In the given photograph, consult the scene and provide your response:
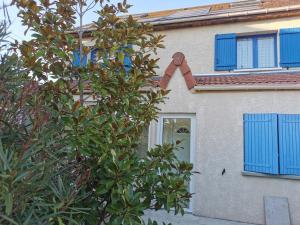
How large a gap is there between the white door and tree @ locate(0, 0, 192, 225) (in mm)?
5095

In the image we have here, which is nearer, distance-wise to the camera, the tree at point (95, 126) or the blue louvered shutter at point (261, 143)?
the tree at point (95, 126)

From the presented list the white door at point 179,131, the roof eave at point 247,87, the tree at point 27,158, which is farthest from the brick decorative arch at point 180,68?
the tree at point 27,158

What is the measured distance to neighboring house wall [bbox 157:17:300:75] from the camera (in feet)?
39.1

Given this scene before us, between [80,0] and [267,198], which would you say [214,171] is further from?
[80,0]

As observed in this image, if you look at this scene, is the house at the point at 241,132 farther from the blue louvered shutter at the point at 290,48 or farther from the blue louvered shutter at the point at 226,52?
the blue louvered shutter at the point at 226,52

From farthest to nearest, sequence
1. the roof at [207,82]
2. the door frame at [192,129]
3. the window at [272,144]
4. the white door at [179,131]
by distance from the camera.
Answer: the white door at [179,131] < the door frame at [192,129] < the roof at [207,82] < the window at [272,144]

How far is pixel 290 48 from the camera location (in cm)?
1125

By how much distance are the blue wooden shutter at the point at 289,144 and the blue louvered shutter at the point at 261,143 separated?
18cm

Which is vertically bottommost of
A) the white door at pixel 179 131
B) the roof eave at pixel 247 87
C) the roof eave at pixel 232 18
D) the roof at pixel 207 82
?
the white door at pixel 179 131

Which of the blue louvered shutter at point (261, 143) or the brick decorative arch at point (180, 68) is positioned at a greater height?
the brick decorative arch at point (180, 68)

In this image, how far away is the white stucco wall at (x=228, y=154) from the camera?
335 inches

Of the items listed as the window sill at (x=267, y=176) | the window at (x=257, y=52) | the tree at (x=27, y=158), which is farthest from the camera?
the window at (x=257, y=52)

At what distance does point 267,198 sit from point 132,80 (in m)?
6.70

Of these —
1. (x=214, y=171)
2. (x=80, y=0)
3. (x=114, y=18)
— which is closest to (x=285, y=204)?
(x=214, y=171)
